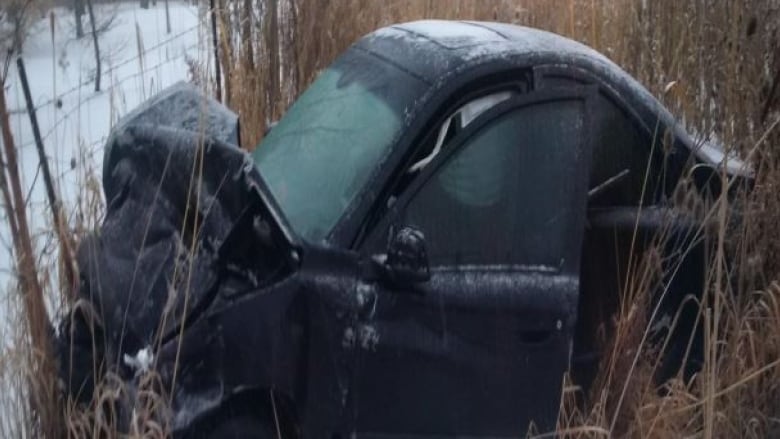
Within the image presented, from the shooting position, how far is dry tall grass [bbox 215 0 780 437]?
3.89m

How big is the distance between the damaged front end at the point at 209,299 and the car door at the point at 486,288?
18 cm

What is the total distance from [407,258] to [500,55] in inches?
33.3

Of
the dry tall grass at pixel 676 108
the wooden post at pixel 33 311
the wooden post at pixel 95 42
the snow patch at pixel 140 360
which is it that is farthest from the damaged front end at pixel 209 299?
the wooden post at pixel 95 42

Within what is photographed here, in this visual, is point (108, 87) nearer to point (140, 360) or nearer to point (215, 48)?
point (215, 48)

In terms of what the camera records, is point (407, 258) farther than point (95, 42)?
No

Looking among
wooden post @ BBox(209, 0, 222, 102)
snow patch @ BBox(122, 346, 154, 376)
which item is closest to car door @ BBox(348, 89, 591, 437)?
snow patch @ BBox(122, 346, 154, 376)

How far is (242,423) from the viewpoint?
11.6 ft

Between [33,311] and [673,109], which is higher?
[673,109]

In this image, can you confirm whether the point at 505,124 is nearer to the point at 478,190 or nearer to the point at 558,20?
the point at 478,190

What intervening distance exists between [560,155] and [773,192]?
1.24m

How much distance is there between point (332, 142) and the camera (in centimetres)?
401

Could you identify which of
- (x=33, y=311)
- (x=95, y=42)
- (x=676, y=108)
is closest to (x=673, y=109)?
(x=676, y=108)

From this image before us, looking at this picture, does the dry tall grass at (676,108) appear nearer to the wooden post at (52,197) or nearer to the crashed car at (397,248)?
the crashed car at (397,248)

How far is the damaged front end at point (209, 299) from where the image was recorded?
346cm
